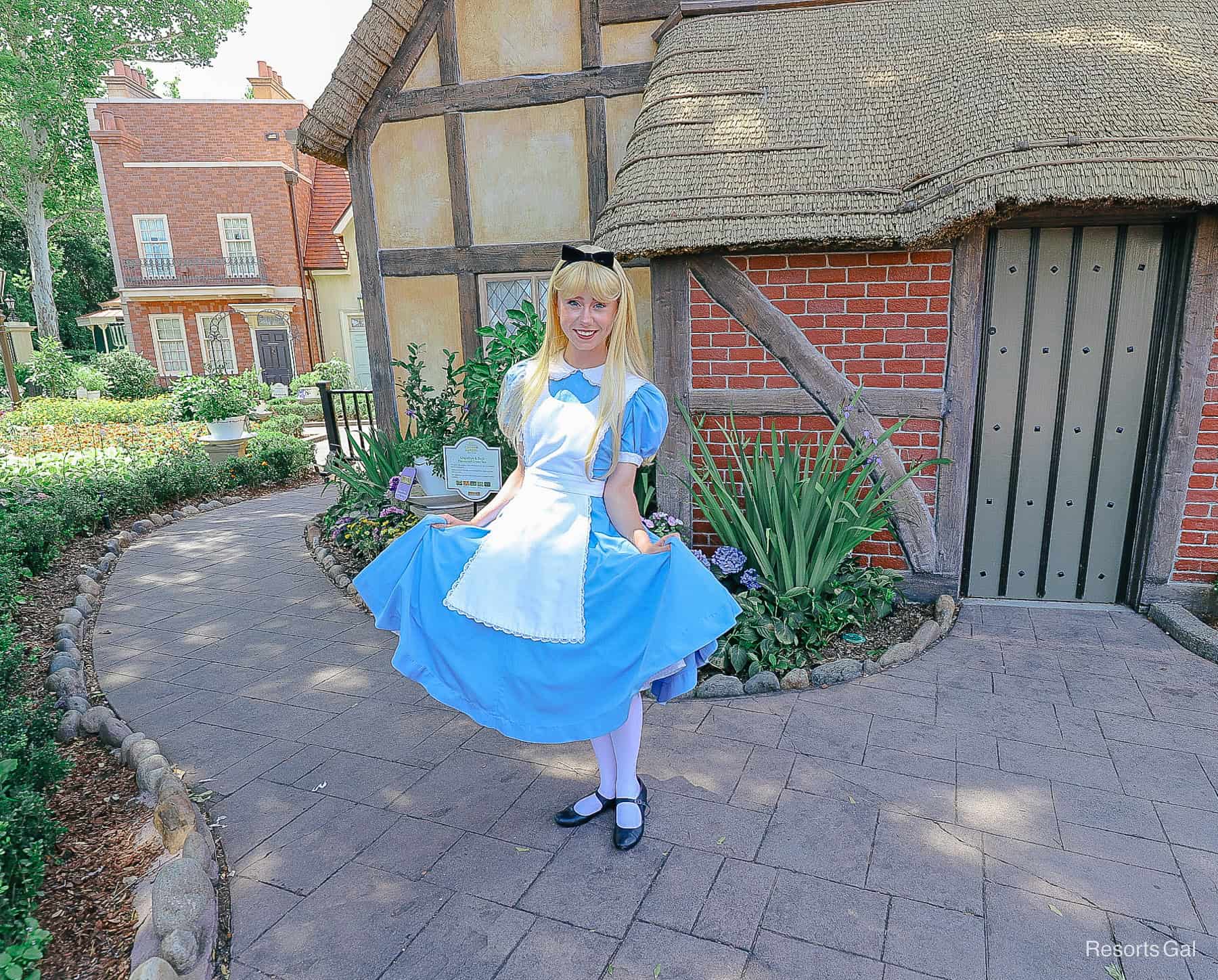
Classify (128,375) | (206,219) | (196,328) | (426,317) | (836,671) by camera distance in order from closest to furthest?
(836,671), (426,317), (128,375), (206,219), (196,328)

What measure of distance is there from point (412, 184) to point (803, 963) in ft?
18.9

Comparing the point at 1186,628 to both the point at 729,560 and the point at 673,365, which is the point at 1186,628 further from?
the point at 673,365

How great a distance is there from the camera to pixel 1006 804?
2590mm

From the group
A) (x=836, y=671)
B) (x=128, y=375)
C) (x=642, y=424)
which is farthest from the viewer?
(x=128, y=375)

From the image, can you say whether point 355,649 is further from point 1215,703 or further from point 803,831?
point 1215,703

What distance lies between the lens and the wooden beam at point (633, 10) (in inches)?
198

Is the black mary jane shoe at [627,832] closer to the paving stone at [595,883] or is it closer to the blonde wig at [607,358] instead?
the paving stone at [595,883]

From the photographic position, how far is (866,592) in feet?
13.3

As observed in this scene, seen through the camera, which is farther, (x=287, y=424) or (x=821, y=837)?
(x=287, y=424)

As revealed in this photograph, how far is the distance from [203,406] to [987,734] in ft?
32.0

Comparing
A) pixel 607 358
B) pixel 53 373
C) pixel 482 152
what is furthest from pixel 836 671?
pixel 53 373

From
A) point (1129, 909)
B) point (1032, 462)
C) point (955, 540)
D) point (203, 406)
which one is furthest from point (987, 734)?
point (203, 406)

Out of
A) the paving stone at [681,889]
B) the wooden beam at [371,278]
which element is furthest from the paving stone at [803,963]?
the wooden beam at [371,278]

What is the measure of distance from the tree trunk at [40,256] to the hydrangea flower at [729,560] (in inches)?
846
